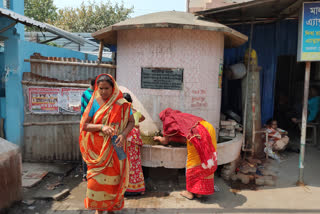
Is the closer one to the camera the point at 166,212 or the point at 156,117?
the point at 166,212

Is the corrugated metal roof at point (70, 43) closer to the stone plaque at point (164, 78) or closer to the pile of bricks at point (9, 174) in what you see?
the stone plaque at point (164, 78)

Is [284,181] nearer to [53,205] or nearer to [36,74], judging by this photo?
[53,205]

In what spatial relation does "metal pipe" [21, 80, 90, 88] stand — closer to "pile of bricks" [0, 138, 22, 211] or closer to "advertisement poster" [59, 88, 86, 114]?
"advertisement poster" [59, 88, 86, 114]

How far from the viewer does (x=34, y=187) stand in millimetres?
4352

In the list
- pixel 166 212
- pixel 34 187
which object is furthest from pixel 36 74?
pixel 166 212

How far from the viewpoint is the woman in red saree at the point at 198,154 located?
385 centimetres

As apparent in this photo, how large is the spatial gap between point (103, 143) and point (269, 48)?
207 inches

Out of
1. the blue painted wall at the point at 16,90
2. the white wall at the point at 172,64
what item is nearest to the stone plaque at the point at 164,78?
the white wall at the point at 172,64

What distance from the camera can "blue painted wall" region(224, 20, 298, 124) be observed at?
251 inches

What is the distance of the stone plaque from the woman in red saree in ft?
2.94

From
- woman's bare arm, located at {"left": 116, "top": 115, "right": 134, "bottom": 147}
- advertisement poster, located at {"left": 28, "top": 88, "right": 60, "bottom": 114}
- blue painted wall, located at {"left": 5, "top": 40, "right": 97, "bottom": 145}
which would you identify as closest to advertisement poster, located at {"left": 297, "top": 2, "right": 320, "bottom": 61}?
woman's bare arm, located at {"left": 116, "top": 115, "right": 134, "bottom": 147}

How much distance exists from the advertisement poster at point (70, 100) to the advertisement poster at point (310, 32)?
426 centimetres

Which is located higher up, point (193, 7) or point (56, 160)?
point (193, 7)

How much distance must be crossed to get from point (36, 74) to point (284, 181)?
5363 millimetres
